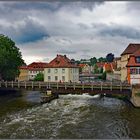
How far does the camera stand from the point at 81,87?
2747cm

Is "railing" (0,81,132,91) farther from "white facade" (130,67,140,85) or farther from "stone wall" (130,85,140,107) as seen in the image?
"white facade" (130,67,140,85)

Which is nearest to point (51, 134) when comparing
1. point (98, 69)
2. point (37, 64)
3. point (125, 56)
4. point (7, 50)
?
point (7, 50)

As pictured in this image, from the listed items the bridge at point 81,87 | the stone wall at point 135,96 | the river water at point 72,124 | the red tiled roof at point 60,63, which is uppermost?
the red tiled roof at point 60,63

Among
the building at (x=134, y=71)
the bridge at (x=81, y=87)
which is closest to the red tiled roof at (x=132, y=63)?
the building at (x=134, y=71)

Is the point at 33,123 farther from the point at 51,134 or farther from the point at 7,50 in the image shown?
the point at 7,50

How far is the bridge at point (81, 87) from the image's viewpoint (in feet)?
88.0

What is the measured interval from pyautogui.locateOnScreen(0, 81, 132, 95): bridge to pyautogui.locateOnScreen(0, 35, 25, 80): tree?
7240 mm

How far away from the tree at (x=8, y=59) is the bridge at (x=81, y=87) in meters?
7.24

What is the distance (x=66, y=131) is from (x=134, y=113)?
7934 mm

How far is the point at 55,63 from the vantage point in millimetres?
48125

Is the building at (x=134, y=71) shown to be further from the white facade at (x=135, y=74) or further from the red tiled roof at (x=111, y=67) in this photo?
the red tiled roof at (x=111, y=67)

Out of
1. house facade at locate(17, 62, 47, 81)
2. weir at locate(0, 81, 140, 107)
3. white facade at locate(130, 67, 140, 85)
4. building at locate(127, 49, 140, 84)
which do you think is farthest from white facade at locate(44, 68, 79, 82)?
house facade at locate(17, 62, 47, 81)

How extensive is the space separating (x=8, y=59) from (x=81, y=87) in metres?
12.9

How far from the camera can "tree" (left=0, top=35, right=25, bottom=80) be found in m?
36.3
